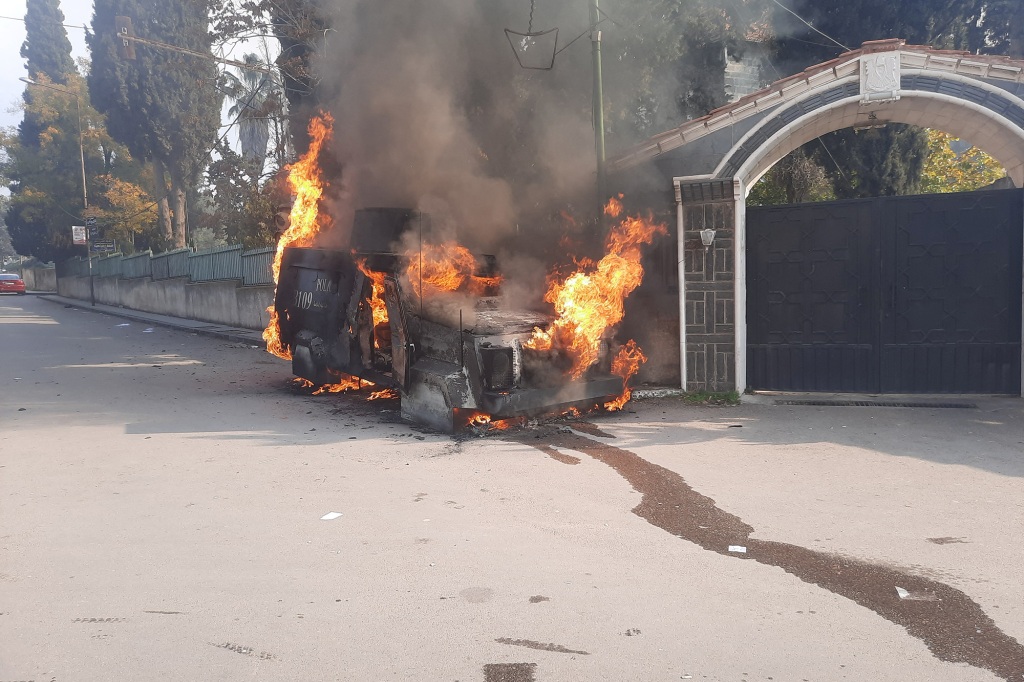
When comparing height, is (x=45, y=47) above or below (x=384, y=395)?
above

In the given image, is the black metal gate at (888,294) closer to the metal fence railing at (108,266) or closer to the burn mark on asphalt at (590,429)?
the burn mark on asphalt at (590,429)

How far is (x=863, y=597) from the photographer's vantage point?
3898 mm

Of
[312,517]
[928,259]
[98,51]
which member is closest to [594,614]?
[312,517]

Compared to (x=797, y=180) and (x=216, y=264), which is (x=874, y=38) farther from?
(x=216, y=264)

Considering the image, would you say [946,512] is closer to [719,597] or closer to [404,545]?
[719,597]

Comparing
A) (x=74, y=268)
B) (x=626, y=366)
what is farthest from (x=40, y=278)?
(x=626, y=366)

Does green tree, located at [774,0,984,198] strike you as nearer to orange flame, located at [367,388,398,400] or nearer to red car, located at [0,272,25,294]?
orange flame, located at [367,388,398,400]

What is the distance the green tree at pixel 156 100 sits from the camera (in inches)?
1268

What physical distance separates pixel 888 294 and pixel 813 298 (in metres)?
0.86

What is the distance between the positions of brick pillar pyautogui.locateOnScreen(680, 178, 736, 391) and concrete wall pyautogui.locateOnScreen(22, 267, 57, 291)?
59040 mm

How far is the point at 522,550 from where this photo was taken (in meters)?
4.59

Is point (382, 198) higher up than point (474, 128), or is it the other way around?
point (474, 128)

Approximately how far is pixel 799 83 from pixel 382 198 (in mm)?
6128

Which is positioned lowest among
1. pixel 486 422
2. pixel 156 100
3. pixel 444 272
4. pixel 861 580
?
pixel 861 580
